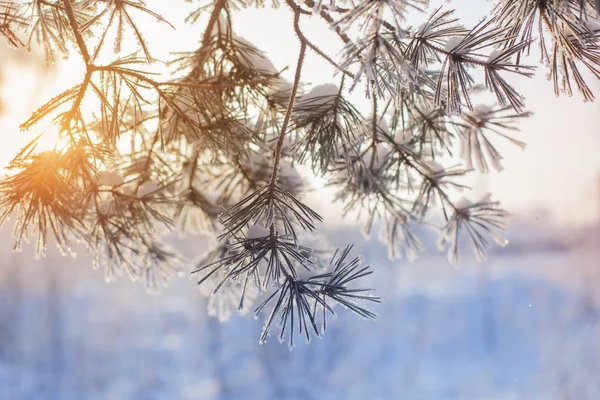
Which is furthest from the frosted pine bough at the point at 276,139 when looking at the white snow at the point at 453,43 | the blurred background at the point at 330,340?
the blurred background at the point at 330,340

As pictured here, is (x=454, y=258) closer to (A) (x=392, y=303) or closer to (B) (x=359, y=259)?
(B) (x=359, y=259)

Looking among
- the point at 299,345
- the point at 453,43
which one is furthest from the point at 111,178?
the point at 299,345

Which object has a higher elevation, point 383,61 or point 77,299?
point 383,61

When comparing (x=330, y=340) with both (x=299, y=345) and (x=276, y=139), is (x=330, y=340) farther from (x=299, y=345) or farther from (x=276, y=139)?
(x=276, y=139)

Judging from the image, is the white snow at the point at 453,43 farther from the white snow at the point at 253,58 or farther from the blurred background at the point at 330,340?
the blurred background at the point at 330,340

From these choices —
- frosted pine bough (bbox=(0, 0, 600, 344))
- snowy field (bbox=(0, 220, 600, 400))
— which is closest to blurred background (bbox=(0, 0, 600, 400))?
snowy field (bbox=(0, 220, 600, 400))

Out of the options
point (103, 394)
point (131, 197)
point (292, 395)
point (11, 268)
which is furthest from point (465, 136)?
point (11, 268)
